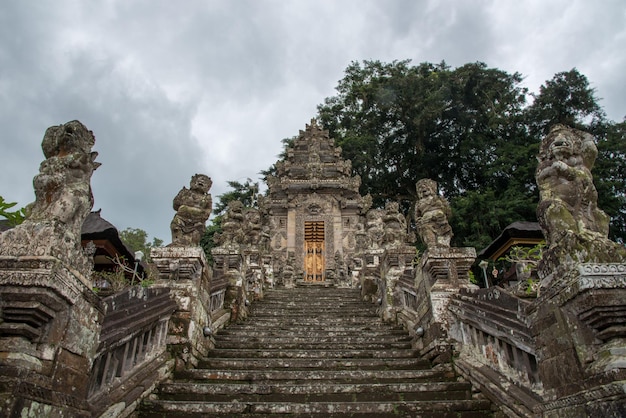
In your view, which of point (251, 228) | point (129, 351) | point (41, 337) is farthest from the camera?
point (251, 228)

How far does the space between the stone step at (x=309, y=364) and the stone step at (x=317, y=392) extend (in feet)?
2.58

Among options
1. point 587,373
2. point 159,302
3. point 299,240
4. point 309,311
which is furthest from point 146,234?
point 587,373

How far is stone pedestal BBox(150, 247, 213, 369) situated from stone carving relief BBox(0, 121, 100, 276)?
2.52 metres

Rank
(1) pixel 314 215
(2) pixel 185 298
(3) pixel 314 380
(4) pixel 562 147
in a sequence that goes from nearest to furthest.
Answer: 1. (4) pixel 562 147
2. (3) pixel 314 380
3. (2) pixel 185 298
4. (1) pixel 314 215

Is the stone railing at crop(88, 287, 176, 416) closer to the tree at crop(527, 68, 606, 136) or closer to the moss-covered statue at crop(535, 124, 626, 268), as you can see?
the moss-covered statue at crop(535, 124, 626, 268)

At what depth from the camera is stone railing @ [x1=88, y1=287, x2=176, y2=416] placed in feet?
12.4

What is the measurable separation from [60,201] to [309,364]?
4065 millimetres

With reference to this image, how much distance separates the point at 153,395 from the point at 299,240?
15993mm

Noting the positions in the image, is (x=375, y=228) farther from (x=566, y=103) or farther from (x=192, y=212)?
(x=566, y=103)

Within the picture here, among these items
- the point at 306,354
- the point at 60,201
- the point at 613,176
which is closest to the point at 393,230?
the point at 306,354

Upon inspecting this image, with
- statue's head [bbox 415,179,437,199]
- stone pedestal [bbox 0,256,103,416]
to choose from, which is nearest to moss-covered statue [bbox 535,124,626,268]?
statue's head [bbox 415,179,437,199]

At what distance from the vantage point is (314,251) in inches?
818

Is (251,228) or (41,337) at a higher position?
(251,228)

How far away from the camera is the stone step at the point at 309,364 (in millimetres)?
5934
